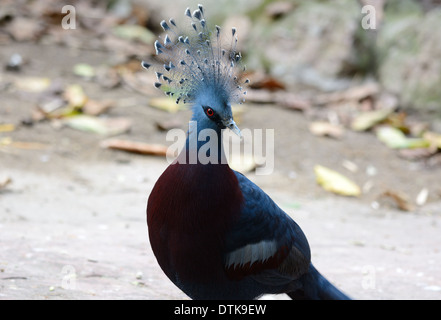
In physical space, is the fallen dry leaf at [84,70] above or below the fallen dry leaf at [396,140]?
above

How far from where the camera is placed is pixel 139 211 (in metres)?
3.99

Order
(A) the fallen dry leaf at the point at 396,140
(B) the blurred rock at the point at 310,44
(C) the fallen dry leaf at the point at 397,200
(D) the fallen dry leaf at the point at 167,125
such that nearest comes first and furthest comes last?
(C) the fallen dry leaf at the point at 397,200 → (D) the fallen dry leaf at the point at 167,125 → (A) the fallen dry leaf at the point at 396,140 → (B) the blurred rock at the point at 310,44

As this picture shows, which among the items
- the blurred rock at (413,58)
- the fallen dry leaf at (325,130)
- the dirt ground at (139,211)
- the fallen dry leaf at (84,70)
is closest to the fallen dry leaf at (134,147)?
the dirt ground at (139,211)

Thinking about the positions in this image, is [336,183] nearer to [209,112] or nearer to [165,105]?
[165,105]

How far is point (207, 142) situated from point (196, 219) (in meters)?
0.31

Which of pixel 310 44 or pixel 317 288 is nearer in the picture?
pixel 317 288

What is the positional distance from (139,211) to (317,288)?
156cm

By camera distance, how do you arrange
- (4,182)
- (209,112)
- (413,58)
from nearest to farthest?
1. (209,112)
2. (4,182)
3. (413,58)

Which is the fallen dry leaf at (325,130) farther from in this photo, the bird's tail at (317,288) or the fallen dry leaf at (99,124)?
the bird's tail at (317,288)

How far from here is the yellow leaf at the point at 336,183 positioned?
4.77 metres

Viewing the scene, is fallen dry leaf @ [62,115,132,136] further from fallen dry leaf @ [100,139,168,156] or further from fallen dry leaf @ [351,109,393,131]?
fallen dry leaf @ [351,109,393,131]

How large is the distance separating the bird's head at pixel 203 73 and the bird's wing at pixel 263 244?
1.09 ft

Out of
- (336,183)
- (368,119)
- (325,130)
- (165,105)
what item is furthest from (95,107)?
(368,119)

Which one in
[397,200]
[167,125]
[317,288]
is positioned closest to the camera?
[317,288]
